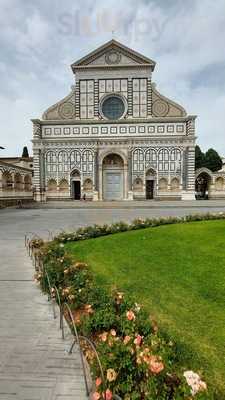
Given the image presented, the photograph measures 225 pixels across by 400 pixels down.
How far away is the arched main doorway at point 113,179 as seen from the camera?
158 feet

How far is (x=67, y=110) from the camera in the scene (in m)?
48.1

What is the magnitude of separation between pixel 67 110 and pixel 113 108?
23.5 ft

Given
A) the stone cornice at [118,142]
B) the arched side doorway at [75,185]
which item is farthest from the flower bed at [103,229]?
the arched side doorway at [75,185]

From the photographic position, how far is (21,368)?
3447mm

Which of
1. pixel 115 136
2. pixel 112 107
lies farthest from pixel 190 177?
pixel 112 107

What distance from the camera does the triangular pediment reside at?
46719mm

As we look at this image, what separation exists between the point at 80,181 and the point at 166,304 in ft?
142

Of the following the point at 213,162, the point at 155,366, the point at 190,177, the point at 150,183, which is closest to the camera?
the point at 155,366

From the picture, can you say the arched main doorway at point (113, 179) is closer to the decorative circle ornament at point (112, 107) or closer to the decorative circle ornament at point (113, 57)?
the decorative circle ornament at point (112, 107)

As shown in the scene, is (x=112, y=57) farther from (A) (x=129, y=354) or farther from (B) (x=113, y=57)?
(A) (x=129, y=354)

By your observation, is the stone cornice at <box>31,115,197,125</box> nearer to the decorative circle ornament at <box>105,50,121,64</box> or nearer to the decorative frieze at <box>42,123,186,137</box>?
the decorative frieze at <box>42,123,186,137</box>

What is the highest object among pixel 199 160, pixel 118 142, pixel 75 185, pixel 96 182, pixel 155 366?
pixel 118 142

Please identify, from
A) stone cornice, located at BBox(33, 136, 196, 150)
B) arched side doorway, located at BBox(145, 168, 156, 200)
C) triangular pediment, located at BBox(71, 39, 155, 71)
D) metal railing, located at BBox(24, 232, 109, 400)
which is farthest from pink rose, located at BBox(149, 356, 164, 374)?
triangular pediment, located at BBox(71, 39, 155, 71)

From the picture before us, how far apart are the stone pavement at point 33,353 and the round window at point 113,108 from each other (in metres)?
44.1
